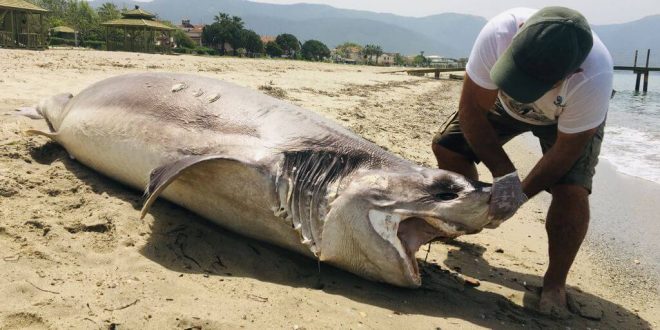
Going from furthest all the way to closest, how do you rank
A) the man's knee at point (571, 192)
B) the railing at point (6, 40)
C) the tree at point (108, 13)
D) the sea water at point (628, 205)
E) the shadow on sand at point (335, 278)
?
the tree at point (108, 13) → the railing at point (6, 40) → the sea water at point (628, 205) → the man's knee at point (571, 192) → the shadow on sand at point (335, 278)

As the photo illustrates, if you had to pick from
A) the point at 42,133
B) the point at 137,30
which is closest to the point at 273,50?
the point at 137,30

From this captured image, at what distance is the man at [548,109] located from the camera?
2814 millimetres

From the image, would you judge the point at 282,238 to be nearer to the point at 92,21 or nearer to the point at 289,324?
the point at 289,324

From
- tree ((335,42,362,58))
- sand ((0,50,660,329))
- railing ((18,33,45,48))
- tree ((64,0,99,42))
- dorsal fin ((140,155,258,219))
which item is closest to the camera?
sand ((0,50,660,329))

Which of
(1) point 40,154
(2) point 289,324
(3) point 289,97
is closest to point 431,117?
(3) point 289,97

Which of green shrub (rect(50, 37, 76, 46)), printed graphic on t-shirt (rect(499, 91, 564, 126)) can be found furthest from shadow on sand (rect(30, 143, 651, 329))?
green shrub (rect(50, 37, 76, 46))

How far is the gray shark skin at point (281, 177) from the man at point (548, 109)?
444 millimetres

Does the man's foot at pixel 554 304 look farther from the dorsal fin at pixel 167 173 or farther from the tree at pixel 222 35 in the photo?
the tree at pixel 222 35

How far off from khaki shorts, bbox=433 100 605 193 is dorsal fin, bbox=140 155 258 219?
5.75ft

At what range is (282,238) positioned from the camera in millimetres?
3375

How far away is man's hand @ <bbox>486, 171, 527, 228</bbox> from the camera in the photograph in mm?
2795

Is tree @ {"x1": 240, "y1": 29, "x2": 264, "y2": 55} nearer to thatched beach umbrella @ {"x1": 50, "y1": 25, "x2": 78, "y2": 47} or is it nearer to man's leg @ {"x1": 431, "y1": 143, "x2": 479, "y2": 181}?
thatched beach umbrella @ {"x1": 50, "y1": 25, "x2": 78, "y2": 47}

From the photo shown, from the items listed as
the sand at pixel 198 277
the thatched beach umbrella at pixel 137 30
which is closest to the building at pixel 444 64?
the thatched beach umbrella at pixel 137 30

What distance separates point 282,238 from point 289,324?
0.83 meters
